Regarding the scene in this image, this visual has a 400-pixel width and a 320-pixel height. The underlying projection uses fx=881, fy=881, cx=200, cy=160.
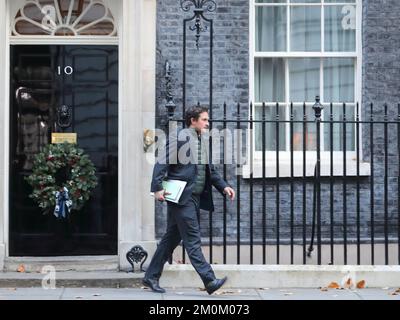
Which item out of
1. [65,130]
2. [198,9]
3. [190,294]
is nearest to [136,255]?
[190,294]

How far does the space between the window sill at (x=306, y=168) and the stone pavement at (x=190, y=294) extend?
164 cm

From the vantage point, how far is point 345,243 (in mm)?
9102

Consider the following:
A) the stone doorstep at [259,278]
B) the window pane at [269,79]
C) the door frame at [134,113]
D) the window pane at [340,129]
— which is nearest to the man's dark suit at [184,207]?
the stone doorstep at [259,278]

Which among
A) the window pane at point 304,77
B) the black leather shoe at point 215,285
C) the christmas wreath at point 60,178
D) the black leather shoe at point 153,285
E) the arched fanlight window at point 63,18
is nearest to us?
the black leather shoe at point 215,285

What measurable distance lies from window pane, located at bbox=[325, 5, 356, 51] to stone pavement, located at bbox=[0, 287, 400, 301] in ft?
10.1

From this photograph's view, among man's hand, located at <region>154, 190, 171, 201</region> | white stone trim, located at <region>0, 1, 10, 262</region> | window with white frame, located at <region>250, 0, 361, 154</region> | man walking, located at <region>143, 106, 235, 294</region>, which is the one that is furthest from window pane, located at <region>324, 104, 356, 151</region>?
white stone trim, located at <region>0, 1, 10, 262</region>

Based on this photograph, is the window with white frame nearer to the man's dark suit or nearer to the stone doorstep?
the stone doorstep

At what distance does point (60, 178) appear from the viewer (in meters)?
9.88

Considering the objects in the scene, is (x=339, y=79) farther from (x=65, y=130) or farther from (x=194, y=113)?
(x=65, y=130)

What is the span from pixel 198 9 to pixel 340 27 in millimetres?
1998

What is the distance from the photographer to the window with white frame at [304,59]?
1033 centimetres

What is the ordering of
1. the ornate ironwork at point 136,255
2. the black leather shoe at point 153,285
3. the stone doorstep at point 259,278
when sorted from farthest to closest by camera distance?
1. the ornate ironwork at point 136,255
2. the stone doorstep at point 259,278
3. the black leather shoe at point 153,285

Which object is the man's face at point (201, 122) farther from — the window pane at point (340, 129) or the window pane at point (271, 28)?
the window pane at point (340, 129)

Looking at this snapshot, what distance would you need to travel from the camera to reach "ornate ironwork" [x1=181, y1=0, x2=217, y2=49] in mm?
9305
